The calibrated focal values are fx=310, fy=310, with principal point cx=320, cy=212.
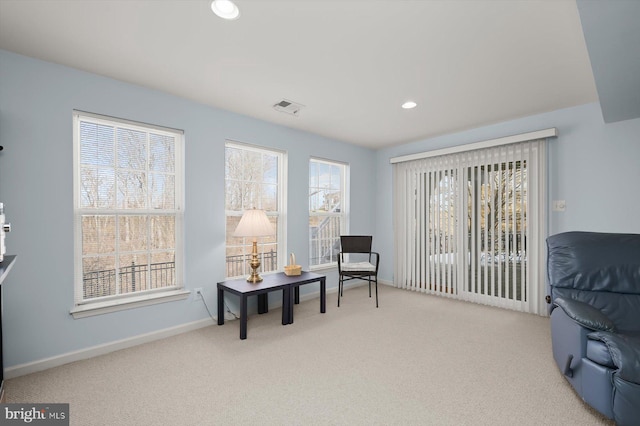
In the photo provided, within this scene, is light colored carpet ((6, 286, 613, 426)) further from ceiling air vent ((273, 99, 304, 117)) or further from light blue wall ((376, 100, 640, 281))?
ceiling air vent ((273, 99, 304, 117))

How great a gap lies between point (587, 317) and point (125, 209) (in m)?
3.71

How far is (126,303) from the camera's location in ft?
9.27

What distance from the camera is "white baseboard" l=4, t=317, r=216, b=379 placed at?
2352mm

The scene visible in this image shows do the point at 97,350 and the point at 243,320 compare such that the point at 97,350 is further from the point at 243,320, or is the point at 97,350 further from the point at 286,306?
the point at 286,306

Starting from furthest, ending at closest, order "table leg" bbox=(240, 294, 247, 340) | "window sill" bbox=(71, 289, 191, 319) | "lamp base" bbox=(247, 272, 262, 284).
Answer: "lamp base" bbox=(247, 272, 262, 284)
"table leg" bbox=(240, 294, 247, 340)
"window sill" bbox=(71, 289, 191, 319)

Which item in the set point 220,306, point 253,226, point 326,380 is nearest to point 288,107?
point 253,226

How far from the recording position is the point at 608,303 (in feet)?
7.73

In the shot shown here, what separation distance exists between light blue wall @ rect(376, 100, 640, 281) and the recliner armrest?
1829 millimetres

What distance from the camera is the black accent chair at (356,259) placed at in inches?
165

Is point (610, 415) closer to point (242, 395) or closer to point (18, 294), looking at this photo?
point (242, 395)

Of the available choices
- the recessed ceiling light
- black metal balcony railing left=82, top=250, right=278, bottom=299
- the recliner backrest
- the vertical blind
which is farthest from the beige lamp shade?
the recliner backrest

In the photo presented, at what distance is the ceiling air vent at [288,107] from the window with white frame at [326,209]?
113 cm

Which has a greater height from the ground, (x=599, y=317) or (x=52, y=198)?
(x=52, y=198)

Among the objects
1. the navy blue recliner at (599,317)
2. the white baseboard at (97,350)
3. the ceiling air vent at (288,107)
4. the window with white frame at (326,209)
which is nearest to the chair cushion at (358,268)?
the window with white frame at (326,209)
